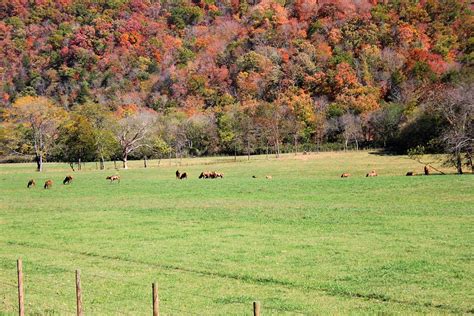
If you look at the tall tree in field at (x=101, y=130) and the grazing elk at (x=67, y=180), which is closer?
the grazing elk at (x=67, y=180)

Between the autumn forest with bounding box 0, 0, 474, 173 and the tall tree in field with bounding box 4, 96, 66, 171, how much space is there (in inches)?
8.5

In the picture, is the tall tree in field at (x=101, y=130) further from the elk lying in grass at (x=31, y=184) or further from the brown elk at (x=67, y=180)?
the elk lying in grass at (x=31, y=184)

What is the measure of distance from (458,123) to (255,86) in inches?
4209

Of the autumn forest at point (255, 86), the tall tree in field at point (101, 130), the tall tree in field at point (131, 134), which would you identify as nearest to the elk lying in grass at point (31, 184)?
the autumn forest at point (255, 86)

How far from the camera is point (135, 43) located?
198m

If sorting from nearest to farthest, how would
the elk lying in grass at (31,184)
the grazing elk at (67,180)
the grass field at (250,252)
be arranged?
1. the grass field at (250,252)
2. the elk lying in grass at (31,184)
3. the grazing elk at (67,180)

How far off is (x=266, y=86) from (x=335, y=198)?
127152 mm

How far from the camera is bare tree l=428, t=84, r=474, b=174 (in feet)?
165

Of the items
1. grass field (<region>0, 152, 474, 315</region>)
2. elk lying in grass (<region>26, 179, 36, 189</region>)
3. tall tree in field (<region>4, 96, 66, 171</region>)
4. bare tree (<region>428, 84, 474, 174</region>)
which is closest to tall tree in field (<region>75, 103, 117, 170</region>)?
tall tree in field (<region>4, 96, 66, 171</region>)

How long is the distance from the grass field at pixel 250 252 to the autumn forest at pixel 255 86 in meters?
38.9

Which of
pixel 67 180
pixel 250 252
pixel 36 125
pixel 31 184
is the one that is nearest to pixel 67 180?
pixel 67 180

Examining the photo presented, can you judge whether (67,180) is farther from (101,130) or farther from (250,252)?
(250,252)

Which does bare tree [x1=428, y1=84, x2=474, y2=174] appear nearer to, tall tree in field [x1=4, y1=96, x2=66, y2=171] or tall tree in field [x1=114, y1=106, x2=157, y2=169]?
tall tree in field [x1=114, y1=106, x2=157, y2=169]

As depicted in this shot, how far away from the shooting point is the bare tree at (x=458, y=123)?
50150mm
